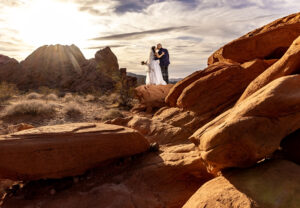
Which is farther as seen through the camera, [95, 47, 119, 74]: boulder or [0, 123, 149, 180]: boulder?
[95, 47, 119, 74]: boulder

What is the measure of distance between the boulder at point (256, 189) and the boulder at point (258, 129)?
19 cm

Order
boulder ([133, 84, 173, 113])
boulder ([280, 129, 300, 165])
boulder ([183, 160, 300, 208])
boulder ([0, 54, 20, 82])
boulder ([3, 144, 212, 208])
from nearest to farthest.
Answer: boulder ([183, 160, 300, 208])
boulder ([280, 129, 300, 165])
boulder ([3, 144, 212, 208])
boulder ([133, 84, 173, 113])
boulder ([0, 54, 20, 82])

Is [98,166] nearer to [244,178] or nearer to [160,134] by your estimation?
[160,134]

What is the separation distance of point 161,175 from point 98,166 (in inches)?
56.1

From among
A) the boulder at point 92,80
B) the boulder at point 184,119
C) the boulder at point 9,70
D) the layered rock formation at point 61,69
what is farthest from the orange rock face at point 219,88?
the boulder at point 9,70

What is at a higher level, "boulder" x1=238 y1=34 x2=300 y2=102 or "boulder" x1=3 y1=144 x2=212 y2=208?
"boulder" x1=238 y1=34 x2=300 y2=102

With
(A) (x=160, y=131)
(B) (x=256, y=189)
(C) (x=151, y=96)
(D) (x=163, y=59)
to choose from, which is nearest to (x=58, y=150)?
(A) (x=160, y=131)

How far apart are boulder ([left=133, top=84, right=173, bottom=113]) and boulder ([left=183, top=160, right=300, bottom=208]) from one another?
805 centimetres

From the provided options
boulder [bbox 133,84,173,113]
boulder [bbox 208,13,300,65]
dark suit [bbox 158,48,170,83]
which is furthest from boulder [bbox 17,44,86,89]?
boulder [bbox 208,13,300,65]

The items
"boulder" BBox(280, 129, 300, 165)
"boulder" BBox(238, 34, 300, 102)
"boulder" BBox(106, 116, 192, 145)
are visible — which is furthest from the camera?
"boulder" BBox(106, 116, 192, 145)

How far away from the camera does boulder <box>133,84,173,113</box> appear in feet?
38.2

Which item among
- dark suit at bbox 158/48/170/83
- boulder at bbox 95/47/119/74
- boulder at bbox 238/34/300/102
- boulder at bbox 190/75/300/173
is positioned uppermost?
boulder at bbox 95/47/119/74

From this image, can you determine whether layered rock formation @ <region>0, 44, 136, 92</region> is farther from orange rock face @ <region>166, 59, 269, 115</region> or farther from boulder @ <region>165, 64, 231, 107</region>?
orange rock face @ <region>166, 59, 269, 115</region>

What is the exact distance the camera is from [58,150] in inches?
192
